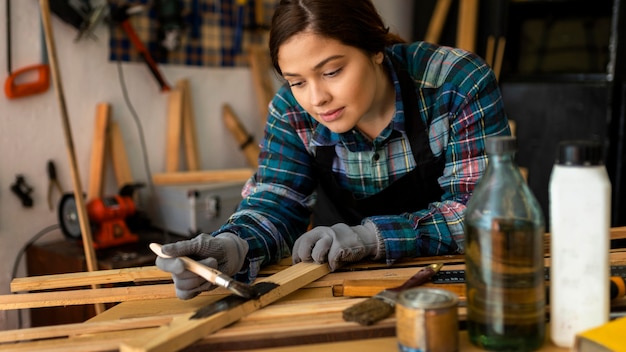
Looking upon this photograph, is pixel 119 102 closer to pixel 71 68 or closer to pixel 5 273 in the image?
pixel 71 68

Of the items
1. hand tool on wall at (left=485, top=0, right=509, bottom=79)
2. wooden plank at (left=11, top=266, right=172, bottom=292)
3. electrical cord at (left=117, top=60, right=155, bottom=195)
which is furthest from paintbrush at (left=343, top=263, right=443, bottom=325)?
hand tool on wall at (left=485, top=0, right=509, bottom=79)

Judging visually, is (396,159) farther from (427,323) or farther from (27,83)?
(27,83)

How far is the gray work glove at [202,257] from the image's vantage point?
117cm

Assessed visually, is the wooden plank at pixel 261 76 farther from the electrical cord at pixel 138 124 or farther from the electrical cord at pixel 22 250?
the electrical cord at pixel 22 250

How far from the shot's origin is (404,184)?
1836mm

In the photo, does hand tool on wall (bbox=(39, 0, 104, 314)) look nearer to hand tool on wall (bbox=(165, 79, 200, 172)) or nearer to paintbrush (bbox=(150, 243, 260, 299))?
hand tool on wall (bbox=(165, 79, 200, 172))

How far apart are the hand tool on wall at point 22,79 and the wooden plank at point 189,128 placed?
717 millimetres

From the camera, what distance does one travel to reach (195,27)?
11.0 feet

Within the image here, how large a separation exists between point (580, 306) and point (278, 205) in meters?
0.94

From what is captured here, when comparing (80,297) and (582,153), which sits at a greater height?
(582,153)

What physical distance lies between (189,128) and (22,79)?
2.90ft

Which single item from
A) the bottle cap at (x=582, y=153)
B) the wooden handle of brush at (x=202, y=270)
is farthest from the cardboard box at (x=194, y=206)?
the bottle cap at (x=582, y=153)

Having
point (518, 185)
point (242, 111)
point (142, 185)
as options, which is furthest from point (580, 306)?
point (242, 111)

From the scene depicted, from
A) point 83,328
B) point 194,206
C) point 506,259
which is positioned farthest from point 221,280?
point 194,206
